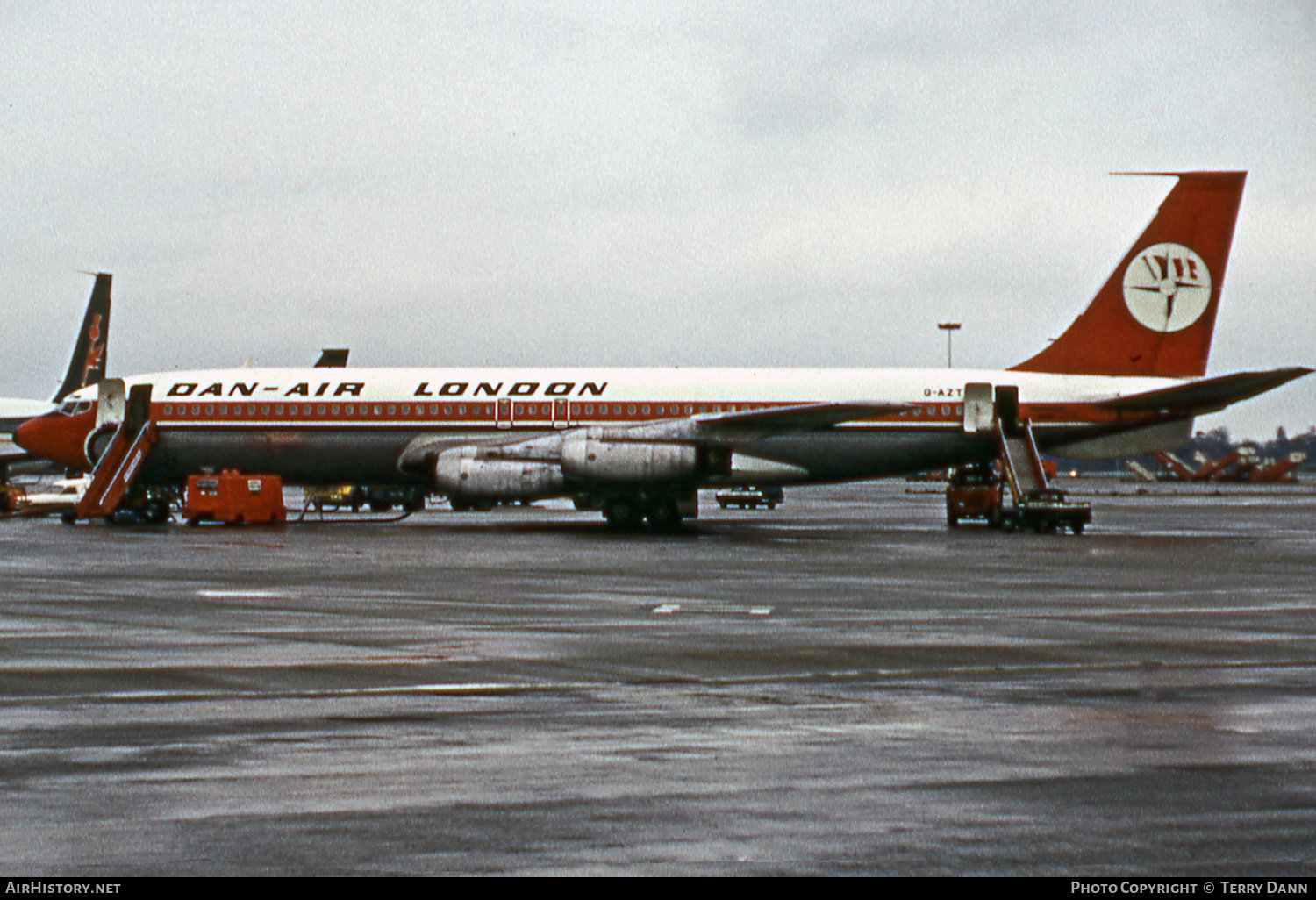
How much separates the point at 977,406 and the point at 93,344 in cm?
5744

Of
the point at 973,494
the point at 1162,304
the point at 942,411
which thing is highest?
the point at 1162,304

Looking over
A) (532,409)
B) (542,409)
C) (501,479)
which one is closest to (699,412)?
(542,409)

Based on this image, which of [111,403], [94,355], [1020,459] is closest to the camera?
[1020,459]

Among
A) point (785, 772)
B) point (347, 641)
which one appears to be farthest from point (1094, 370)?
point (785, 772)

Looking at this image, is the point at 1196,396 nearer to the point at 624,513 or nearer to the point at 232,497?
the point at 624,513

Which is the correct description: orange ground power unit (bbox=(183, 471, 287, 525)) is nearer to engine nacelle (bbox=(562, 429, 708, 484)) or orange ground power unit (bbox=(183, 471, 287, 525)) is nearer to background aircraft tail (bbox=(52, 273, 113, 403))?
engine nacelle (bbox=(562, 429, 708, 484))

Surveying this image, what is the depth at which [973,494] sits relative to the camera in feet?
148

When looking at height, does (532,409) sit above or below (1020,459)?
above

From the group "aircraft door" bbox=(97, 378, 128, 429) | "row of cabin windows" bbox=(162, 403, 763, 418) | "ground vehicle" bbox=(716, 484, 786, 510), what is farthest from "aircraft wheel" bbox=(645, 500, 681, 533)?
"ground vehicle" bbox=(716, 484, 786, 510)

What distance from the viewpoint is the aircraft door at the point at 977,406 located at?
4134 cm

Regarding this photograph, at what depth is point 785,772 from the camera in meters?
8.66

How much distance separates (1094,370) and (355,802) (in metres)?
38.0

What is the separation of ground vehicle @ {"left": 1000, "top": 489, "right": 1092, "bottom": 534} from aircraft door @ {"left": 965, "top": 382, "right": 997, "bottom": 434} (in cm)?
257
